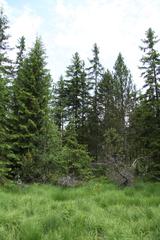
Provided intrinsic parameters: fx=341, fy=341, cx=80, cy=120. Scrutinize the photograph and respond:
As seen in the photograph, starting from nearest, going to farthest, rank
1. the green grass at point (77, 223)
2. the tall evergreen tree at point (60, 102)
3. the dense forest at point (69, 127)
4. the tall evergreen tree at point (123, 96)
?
the green grass at point (77, 223)
the dense forest at point (69, 127)
the tall evergreen tree at point (123, 96)
the tall evergreen tree at point (60, 102)

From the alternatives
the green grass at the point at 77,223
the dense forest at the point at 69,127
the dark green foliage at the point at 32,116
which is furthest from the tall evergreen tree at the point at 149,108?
the green grass at the point at 77,223

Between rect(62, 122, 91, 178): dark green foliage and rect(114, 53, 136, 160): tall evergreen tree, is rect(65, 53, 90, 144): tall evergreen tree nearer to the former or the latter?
rect(114, 53, 136, 160): tall evergreen tree

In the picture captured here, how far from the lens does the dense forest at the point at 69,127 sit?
62.2 ft

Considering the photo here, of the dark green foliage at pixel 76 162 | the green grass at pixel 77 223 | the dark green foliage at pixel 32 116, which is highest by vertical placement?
the dark green foliage at pixel 32 116

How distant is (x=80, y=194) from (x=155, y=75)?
14.8 metres

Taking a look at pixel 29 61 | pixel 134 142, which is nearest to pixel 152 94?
pixel 134 142

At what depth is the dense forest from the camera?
1895 centimetres

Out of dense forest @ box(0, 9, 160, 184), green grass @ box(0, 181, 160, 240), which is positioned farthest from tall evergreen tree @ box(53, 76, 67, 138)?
green grass @ box(0, 181, 160, 240)

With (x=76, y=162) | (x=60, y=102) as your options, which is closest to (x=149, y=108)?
(x=76, y=162)

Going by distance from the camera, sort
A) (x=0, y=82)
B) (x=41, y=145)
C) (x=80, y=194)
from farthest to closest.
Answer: (x=41, y=145) → (x=0, y=82) → (x=80, y=194)

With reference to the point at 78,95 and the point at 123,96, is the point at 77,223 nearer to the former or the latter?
the point at 123,96

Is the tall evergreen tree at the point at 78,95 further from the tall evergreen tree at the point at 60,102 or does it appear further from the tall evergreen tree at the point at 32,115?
the tall evergreen tree at the point at 32,115

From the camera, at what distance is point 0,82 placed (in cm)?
1717

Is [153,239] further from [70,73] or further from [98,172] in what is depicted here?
[70,73]
